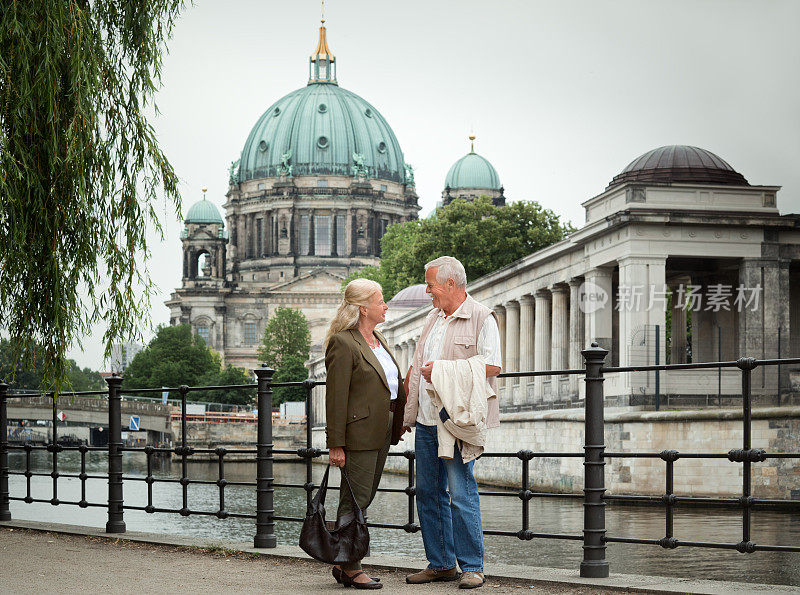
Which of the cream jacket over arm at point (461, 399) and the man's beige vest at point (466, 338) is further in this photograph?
the man's beige vest at point (466, 338)

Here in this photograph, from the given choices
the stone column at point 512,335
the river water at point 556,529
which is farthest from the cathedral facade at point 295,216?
the river water at point 556,529

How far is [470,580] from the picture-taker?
748cm

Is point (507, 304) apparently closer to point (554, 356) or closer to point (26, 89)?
point (554, 356)

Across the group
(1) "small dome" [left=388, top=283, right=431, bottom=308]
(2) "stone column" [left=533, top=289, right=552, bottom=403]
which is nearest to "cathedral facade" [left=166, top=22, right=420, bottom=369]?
(1) "small dome" [left=388, top=283, right=431, bottom=308]

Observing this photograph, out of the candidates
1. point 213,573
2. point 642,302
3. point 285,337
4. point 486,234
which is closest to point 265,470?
point 213,573

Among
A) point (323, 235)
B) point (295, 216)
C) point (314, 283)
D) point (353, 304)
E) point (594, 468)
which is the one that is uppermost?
point (295, 216)

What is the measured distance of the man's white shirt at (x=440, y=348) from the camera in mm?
7453

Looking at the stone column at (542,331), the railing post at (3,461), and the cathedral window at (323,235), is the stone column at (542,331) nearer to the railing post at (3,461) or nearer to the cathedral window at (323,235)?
the railing post at (3,461)

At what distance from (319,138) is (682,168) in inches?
3753

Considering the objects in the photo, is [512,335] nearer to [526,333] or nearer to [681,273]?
[526,333]

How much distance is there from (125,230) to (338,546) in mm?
4712

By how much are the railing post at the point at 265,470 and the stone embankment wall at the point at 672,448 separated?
1550 cm

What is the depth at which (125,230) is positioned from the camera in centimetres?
1115

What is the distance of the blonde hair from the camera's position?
765 centimetres
